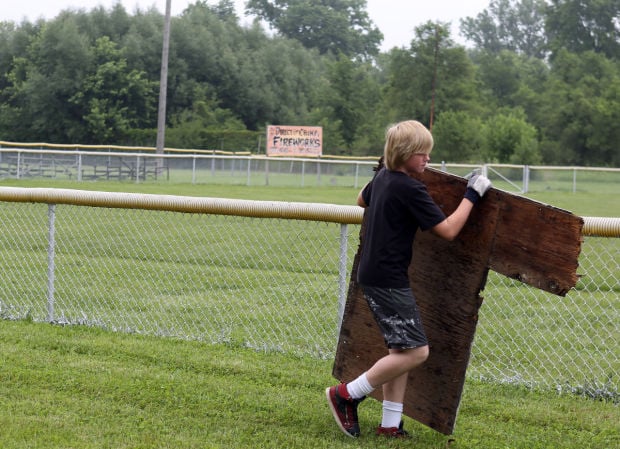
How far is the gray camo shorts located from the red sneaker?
422mm

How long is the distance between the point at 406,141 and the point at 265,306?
3.73 m

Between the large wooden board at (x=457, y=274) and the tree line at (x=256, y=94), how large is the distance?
38422 mm

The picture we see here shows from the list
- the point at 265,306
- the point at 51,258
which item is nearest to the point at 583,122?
the point at 265,306

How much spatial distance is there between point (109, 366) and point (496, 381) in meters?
2.37

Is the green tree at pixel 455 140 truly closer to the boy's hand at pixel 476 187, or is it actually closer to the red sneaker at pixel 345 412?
the red sneaker at pixel 345 412

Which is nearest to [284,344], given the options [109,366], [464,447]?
[109,366]

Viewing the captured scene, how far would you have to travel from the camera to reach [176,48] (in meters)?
62.3

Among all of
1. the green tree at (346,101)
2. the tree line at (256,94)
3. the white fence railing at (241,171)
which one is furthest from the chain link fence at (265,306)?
the green tree at (346,101)

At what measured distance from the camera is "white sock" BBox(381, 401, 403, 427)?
176 inches

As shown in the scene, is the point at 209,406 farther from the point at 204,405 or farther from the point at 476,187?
the point at 476,187

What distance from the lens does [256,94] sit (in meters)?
63.5

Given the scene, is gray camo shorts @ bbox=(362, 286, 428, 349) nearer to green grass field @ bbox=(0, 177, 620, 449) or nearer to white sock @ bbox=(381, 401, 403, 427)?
white sock @ bbox=(381, 401, 403, 427)

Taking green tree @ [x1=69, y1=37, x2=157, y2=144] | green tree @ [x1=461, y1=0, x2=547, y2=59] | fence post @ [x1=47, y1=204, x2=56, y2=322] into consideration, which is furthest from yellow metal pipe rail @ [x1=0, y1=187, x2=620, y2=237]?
green tree @ [x1=461, y1=0, x2=547, y2=59]

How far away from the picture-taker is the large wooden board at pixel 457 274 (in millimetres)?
4086
